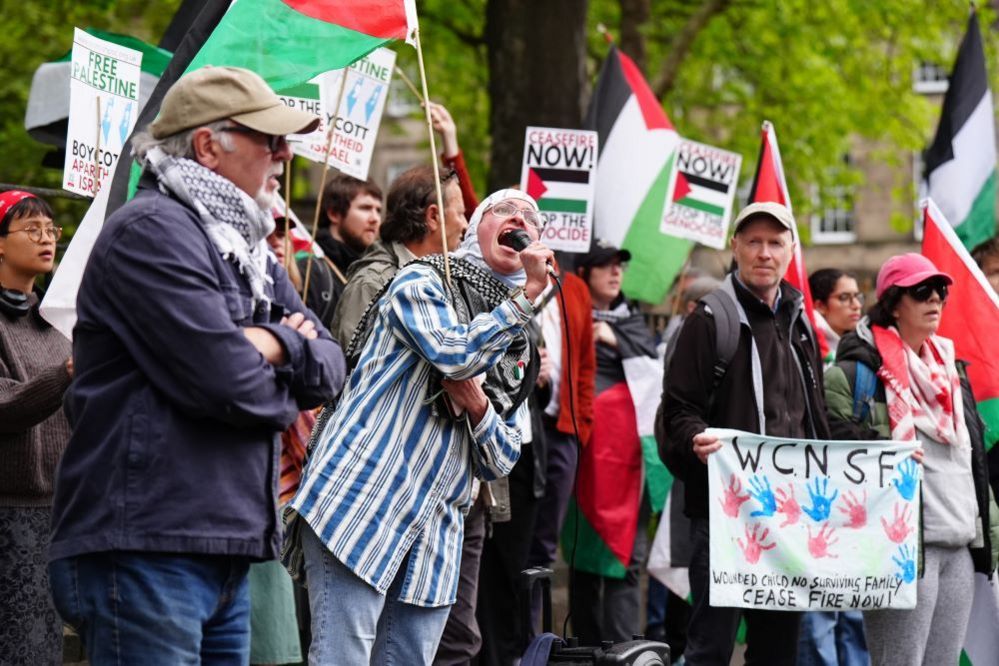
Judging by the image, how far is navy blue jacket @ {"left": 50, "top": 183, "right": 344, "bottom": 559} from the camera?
3600 millimetres

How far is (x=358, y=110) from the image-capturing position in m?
8.20

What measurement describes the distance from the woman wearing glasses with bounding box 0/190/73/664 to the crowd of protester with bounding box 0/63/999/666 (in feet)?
0.04

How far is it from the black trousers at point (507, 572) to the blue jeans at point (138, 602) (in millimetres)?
3701

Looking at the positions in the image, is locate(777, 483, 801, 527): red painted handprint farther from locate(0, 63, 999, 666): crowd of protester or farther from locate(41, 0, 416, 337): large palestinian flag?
locate(41, 0, 416, 337): large palestinian flag

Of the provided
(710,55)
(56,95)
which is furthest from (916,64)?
(56,95)

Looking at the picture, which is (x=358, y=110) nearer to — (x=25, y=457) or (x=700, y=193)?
(x=700, y=193)

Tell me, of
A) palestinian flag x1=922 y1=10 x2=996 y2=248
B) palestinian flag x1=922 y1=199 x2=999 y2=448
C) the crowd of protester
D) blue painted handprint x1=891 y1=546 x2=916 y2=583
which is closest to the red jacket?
the crowd of protester

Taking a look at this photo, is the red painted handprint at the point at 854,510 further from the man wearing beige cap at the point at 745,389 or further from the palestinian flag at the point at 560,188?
the palestinian flag at the point at 560,188

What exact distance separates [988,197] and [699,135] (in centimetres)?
1049

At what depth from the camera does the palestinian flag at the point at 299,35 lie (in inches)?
205

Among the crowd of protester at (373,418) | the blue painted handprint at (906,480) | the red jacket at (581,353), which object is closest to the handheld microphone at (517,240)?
the crowd of protester at (373,418)

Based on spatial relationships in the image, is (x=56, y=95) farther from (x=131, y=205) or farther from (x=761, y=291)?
(x=131, y=205)

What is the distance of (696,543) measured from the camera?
20.9 feet

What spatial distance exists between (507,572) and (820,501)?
1748mm
